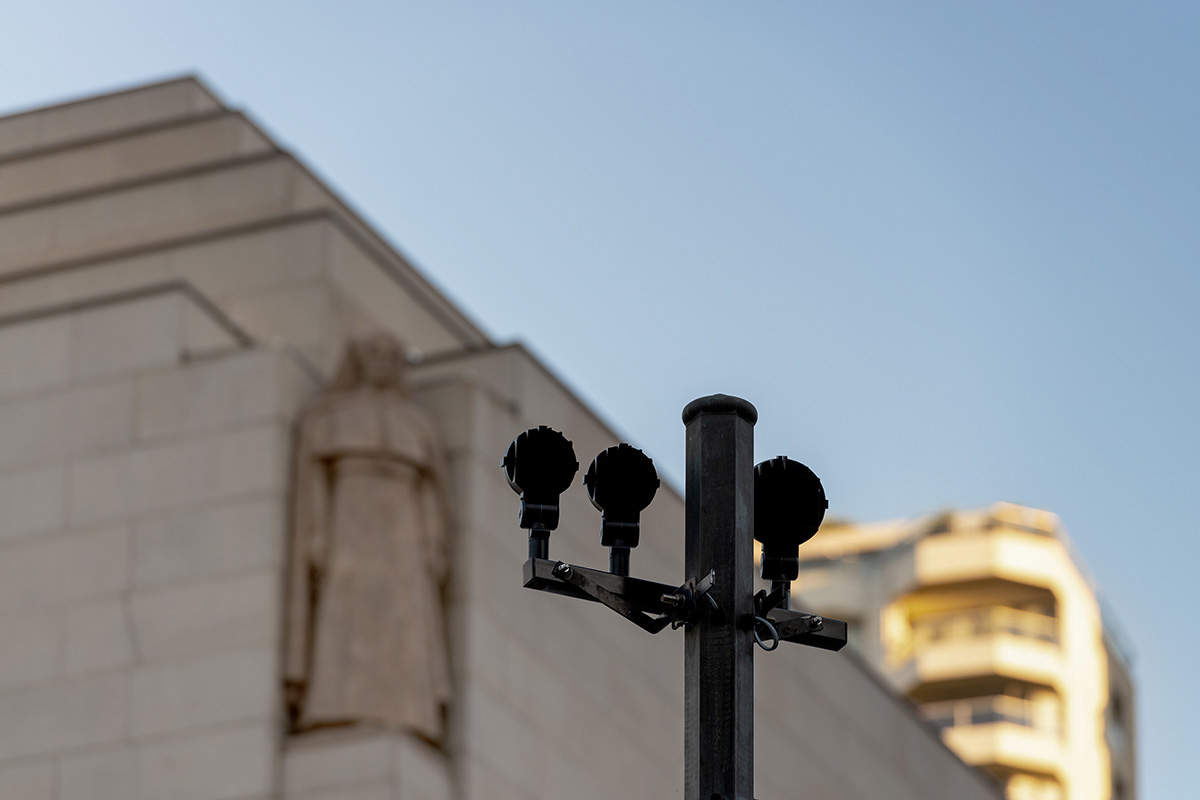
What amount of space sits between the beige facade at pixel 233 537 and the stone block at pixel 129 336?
32 millimetres

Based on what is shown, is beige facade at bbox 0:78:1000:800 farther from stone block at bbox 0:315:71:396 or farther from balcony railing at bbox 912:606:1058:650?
balcony railing at bbox 912:606:1058:650

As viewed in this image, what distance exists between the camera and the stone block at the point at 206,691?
23.1 meters

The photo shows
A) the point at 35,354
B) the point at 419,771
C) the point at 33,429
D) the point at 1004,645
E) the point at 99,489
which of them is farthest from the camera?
the point at 1004,645

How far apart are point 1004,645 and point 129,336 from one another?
194ft

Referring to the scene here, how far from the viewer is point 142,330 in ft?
84.4

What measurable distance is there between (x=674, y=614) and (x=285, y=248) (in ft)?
65.4

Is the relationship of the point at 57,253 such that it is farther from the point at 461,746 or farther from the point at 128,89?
the point at 461,746

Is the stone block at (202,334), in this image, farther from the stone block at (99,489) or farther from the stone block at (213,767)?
the stone block at (213,767)

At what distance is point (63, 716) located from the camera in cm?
2375

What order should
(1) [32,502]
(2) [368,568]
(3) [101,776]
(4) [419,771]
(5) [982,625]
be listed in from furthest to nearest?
(5) [982,625]
(1) [32,502]
(2) [368,568]
(3) [101,776]
(4) [419,771]

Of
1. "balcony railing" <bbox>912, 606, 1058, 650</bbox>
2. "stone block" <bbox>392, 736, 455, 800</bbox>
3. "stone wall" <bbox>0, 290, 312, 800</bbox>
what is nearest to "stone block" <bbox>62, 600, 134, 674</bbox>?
"stone wall" <bbox>0, 290, 312, 800</bbox>

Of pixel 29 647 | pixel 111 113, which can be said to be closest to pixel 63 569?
pixel 29 647

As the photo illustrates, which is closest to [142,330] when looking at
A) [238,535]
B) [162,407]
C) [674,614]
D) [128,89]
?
[162,407]

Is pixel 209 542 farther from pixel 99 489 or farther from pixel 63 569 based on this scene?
pixel 63 569
